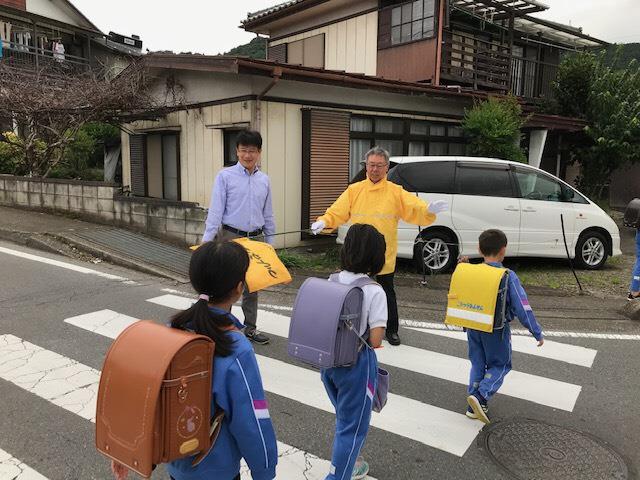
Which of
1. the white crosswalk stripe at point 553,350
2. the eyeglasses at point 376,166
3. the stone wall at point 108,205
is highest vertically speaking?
the eyeglasses at point 376,166

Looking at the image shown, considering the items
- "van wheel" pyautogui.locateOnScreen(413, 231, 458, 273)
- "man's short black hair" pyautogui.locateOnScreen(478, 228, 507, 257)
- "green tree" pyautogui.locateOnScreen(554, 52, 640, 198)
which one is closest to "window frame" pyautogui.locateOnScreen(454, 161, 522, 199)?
"van wheel" pyautogui.locateOnScreen(413, 231, 458, 273)

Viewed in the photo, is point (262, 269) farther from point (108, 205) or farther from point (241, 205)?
point (108, 205)

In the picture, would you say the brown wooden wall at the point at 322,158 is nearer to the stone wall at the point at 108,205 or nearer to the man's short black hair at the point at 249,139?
the stone wall at the point at 108,205

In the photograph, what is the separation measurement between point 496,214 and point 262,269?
17.4 ft

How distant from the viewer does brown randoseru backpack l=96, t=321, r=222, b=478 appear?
1.57 m

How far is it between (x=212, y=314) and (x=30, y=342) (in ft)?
12.8

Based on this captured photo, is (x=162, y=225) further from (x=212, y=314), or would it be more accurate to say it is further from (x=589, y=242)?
(x=212, y=314)

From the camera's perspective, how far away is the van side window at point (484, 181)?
8070 mm

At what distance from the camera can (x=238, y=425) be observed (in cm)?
175

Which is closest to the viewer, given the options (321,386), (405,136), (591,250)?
(321,386)

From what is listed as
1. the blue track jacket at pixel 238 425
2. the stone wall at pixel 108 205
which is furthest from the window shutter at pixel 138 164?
the blue track jacket at pixel 238 425

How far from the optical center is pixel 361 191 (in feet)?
15.4

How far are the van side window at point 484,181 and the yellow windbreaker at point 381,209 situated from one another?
3658mm

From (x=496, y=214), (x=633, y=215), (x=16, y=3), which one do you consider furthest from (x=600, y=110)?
(x=16, y=3)
